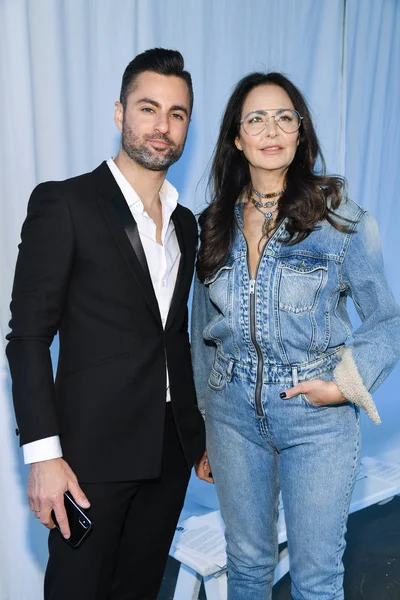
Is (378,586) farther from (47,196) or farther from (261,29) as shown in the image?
(261,29)

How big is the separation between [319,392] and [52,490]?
2.43 ft

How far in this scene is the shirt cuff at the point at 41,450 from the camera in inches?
64.7

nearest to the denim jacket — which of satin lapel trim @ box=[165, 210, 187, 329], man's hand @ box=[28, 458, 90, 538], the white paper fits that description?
satin lapel trim @ box=[165, 210, 187, 329]

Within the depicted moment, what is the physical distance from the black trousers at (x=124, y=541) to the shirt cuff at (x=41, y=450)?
161mm

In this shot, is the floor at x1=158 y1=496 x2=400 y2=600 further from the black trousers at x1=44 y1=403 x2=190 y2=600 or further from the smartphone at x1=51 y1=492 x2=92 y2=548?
the smartphone at x1=51 y1=492 x2=92 y2=548

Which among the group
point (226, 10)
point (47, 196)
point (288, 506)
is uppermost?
point (226, 10)

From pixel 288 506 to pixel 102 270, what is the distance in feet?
2.82

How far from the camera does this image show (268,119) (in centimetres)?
201

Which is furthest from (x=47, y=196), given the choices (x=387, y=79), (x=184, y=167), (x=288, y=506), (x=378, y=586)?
(x=387, y=79)

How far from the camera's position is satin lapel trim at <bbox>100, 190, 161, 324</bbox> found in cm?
177

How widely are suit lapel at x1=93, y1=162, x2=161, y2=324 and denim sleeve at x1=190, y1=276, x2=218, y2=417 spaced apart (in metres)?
0.37

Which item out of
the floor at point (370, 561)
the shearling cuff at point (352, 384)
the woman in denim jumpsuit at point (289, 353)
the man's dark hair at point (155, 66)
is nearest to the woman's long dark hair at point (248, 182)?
the woman in denim jumpsuit at point (289, 353)

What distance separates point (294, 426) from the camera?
1.86 meters

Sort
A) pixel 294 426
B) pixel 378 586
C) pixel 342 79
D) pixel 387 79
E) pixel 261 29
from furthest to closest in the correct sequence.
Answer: pixel 387 79 < pixel 342 79 < pixel 261 29 < pixel 378 586 < pixel 294 426
